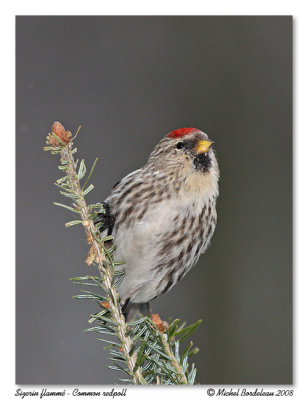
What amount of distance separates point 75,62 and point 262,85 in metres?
0.62

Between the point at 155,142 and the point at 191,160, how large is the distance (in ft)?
1.49

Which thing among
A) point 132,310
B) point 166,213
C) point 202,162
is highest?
point 202,162

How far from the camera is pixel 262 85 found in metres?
1.86

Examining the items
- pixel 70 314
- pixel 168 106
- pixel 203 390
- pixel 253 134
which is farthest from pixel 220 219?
pixel 203 390

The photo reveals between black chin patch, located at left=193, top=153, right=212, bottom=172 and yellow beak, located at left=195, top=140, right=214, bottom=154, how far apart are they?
0.02 metres

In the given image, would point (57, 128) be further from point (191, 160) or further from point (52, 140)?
point (191, 160)

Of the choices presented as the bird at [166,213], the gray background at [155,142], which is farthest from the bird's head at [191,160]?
the gray background at [155,142]

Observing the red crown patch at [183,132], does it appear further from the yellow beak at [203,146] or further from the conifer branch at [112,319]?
the conifer branch at [112,319]

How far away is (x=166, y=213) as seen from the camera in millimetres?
1407

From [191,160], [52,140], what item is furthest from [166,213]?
[52,140]

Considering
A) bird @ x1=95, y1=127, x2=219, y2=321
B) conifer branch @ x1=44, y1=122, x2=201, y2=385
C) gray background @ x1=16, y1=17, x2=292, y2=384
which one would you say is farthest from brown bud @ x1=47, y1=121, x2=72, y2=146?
gray background @ x1=16, y1=17, x2=292, y2=384

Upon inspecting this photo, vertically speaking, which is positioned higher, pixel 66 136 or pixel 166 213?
pixel 66 136

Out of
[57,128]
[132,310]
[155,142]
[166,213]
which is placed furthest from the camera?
[155,142]

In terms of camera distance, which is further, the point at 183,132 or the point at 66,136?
the point at 183,132
